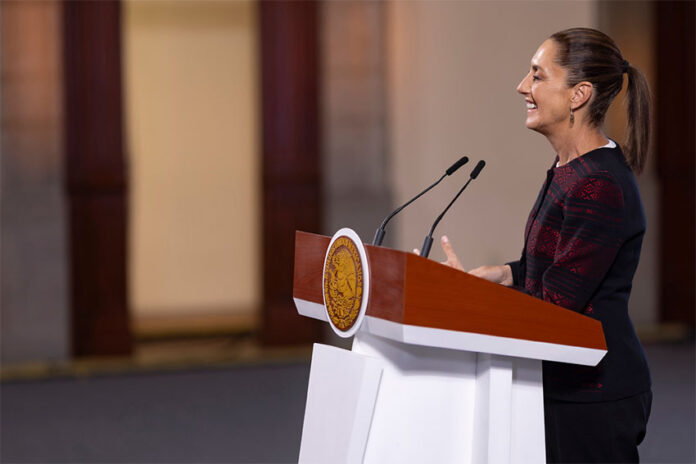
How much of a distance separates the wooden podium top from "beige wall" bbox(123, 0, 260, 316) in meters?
7.11

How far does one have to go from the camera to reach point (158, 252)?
29.0 ft

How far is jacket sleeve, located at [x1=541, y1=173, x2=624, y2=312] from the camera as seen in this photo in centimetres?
195

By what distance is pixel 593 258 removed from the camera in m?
1.95

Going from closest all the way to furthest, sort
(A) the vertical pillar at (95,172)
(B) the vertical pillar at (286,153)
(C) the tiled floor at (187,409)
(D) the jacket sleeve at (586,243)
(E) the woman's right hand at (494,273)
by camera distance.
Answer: (D) the jacket sleeve at (586,243), (E) the woman's right hand at (494,273), (C) the tiled floor at (187,409), (A) the vertical pillar at (95,172), (B) the vertical pillar at (286,153)

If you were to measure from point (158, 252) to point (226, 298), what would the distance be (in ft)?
2.57

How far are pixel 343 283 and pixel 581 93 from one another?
69cm

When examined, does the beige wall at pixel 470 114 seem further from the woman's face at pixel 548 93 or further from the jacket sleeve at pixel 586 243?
the jacket sleeve at pixel 586 243

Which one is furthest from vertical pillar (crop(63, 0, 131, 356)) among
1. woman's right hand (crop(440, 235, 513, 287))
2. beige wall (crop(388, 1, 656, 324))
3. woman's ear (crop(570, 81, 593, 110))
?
woman's ear (crop(570, 81, 593, 110))

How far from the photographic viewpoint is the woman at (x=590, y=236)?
1967 mm

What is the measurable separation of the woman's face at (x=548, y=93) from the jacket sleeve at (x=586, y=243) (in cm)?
19

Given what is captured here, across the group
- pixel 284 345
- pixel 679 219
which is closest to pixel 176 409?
pixel 284 345

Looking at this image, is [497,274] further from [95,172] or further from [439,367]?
[95,172]

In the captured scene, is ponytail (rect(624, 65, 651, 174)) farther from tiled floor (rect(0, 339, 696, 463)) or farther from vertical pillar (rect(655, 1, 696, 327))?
vertical pillar (rect(655, 1, 696, 327))

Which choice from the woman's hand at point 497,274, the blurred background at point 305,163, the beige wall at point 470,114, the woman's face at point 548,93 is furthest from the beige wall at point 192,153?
the woman's face at point 548,93
